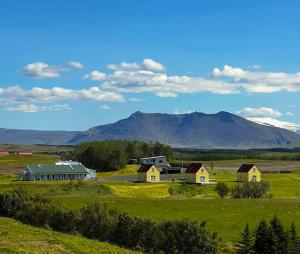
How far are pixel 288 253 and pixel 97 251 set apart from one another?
71.6ft

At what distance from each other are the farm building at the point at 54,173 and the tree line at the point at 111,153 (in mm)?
24148

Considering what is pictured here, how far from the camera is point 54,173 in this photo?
429ft

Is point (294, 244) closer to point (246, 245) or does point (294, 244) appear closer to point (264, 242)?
point (264, 242)

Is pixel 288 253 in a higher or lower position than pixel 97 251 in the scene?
lower

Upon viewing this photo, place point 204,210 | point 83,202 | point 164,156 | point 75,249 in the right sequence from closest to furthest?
1. point 75,249
2. point 204,210
3. point 83,202
4. point 164,156

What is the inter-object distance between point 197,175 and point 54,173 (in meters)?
34.2

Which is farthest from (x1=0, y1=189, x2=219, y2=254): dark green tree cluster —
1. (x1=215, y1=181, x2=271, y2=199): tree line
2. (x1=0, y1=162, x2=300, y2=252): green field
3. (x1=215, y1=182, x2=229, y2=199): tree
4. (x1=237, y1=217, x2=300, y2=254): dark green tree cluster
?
(x1=215, y1=181, x2=271, y2=199): tree line

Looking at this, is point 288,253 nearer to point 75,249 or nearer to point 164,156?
point 75,249

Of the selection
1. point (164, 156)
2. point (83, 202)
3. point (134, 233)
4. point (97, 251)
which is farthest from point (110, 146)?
point (97, 251)

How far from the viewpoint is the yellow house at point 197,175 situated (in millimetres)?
118812

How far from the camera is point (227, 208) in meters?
71.1

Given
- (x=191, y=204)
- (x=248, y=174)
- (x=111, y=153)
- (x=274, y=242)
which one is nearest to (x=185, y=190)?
(x=248, y=174)

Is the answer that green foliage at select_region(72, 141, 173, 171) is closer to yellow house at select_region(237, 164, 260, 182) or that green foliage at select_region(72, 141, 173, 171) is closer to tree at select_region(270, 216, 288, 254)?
yellow house at select_region(237, 164, 260, 182)

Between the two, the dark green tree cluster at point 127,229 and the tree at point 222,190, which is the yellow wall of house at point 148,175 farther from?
the dark green tree cluster at point 127,229
